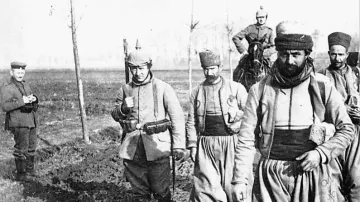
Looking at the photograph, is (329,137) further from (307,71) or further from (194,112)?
(194,112)

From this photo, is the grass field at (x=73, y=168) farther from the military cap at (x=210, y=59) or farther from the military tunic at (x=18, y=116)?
the military cap at (x=210, y=59)

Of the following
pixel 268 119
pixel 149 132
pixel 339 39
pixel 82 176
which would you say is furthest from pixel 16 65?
pixel 268 119

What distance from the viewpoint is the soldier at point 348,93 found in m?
4.89

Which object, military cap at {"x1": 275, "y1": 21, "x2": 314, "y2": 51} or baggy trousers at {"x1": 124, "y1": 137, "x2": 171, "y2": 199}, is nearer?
military cap at {"x1": 275, "y1": 21, "x2": 314, "y2": 51}

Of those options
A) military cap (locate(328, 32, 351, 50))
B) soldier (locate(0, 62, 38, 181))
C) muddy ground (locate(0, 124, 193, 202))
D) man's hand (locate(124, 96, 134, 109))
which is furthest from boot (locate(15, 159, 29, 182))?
military cap (locate(328, 32, 351, 50))

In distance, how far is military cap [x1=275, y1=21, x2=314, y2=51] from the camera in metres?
3.22

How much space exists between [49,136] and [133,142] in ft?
24.4

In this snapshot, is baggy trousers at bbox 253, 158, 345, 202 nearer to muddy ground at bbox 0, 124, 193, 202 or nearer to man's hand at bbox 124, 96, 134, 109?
man's hand at bbox 124, 96, 134, 109

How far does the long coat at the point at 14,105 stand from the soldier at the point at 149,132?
322 centimetres

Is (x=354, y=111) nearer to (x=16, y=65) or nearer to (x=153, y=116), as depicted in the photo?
(x=153, y=116)

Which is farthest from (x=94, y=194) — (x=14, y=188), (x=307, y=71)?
(x=307, y=71)

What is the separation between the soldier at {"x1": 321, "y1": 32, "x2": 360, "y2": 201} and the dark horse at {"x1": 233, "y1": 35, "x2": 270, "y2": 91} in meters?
4.97

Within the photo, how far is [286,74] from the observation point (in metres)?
3.31

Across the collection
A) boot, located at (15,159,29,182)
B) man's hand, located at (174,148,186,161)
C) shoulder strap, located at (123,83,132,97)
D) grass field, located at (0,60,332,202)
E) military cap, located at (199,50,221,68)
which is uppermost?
military cap, located at (199,50,221,68)
